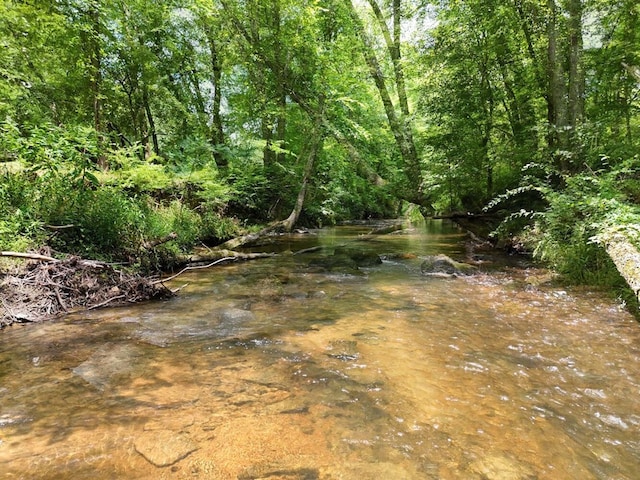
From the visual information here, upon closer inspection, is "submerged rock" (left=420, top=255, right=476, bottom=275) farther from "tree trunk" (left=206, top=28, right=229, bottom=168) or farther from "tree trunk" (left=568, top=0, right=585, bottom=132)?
"tree trunk" (left=206, top=28, right=229, bottom=168)

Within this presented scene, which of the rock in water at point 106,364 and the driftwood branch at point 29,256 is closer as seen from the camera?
the rock in water at point 106,364

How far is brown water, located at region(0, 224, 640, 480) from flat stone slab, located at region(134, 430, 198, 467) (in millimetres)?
13

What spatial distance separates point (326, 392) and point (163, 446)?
130cm

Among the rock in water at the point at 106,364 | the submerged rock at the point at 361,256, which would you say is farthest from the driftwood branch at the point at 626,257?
the rock in water at the point at 106,364

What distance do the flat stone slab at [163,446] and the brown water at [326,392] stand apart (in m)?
0.01

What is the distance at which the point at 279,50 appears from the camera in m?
13.5

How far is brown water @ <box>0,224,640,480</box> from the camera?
7.37 ft

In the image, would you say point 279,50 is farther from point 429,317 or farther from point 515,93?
point 429,317

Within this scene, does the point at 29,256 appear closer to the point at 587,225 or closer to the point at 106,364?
the point at 106,364

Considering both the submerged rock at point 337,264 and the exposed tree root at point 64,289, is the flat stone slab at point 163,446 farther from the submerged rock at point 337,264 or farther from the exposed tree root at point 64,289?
the submerged rock at point 337,264

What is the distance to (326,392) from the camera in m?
3.08

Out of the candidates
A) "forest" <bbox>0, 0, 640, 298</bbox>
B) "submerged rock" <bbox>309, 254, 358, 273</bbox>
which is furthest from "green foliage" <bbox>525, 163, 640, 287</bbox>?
"submerged rock" <bbox>309, 254, 358, 273</bbox>

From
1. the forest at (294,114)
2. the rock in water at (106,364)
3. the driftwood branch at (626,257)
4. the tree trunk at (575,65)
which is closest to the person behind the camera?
the rock in water at (106,364)

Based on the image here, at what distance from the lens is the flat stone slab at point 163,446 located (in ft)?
7.33
